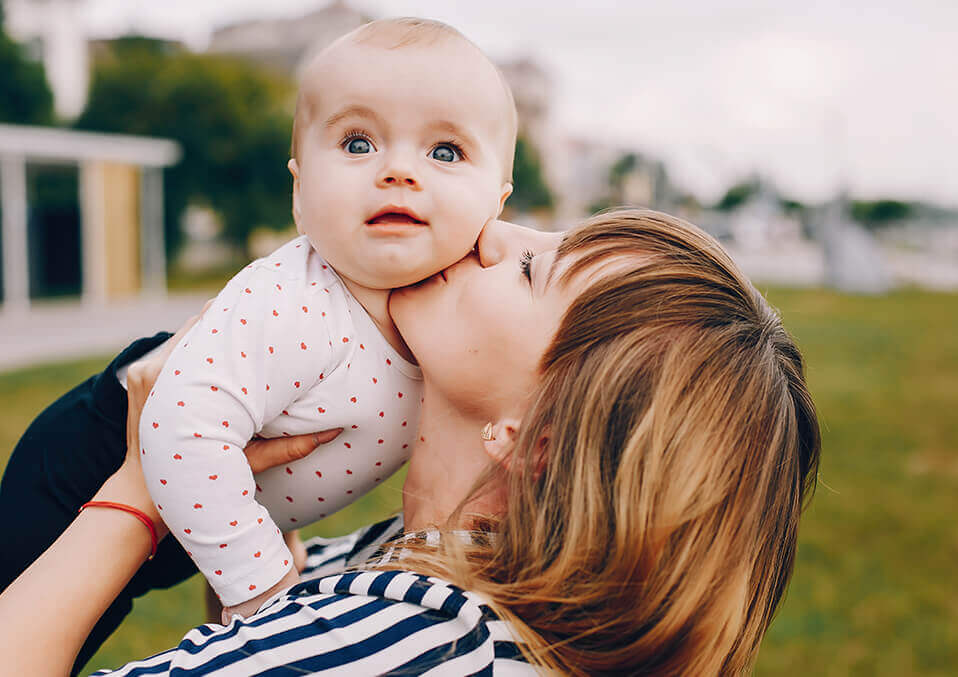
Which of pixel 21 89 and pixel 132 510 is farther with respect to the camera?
pixel 21 89

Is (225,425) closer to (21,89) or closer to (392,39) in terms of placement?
(392,39)

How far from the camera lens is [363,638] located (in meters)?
1.11

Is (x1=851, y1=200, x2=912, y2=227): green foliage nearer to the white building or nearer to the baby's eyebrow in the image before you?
the white building

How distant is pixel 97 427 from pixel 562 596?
2.93 feet

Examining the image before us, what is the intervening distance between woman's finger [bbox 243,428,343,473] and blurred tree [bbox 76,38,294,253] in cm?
2243

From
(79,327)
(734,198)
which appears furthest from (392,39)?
(734,198)

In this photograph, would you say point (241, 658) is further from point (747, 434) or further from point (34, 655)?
point (747, 434)

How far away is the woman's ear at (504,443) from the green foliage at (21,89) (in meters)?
22.6

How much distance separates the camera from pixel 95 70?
24.4 meters

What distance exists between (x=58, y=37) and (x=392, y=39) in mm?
29811

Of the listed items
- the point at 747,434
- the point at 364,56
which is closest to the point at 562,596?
the point at 747,434

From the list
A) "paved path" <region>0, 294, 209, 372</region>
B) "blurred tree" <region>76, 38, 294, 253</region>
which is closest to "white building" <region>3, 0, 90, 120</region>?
"blurred tree" <region>76, 38, 294, 253</region>

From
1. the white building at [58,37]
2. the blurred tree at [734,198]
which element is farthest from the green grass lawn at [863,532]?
the blurred tree at [734,198]

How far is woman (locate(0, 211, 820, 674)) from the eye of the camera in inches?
44.8
